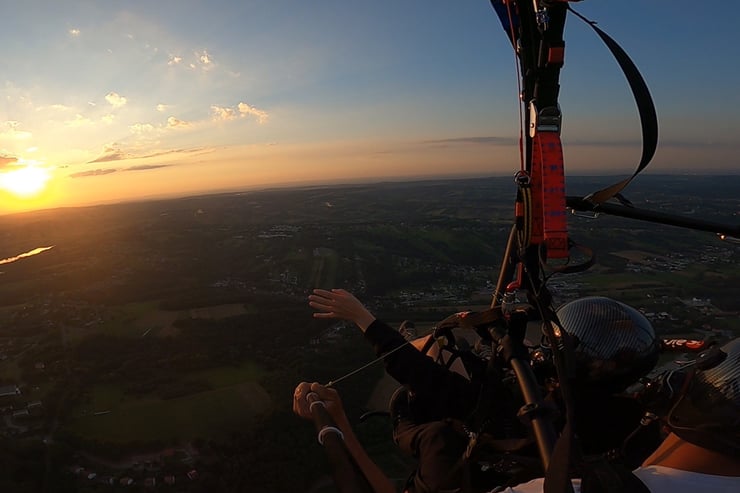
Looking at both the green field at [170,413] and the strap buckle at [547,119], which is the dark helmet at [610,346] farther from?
the green field at [170,413]

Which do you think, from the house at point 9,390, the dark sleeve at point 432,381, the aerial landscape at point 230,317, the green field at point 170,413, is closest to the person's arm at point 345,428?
the dark sleeve at point 432,381

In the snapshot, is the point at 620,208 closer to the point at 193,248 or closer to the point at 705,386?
the point at 705,386

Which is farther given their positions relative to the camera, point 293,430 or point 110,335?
point 110,335

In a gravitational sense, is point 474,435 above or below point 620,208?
below

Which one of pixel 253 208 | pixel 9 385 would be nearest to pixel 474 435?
pixel 9 385

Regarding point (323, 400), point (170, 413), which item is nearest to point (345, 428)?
point (323, 400)
